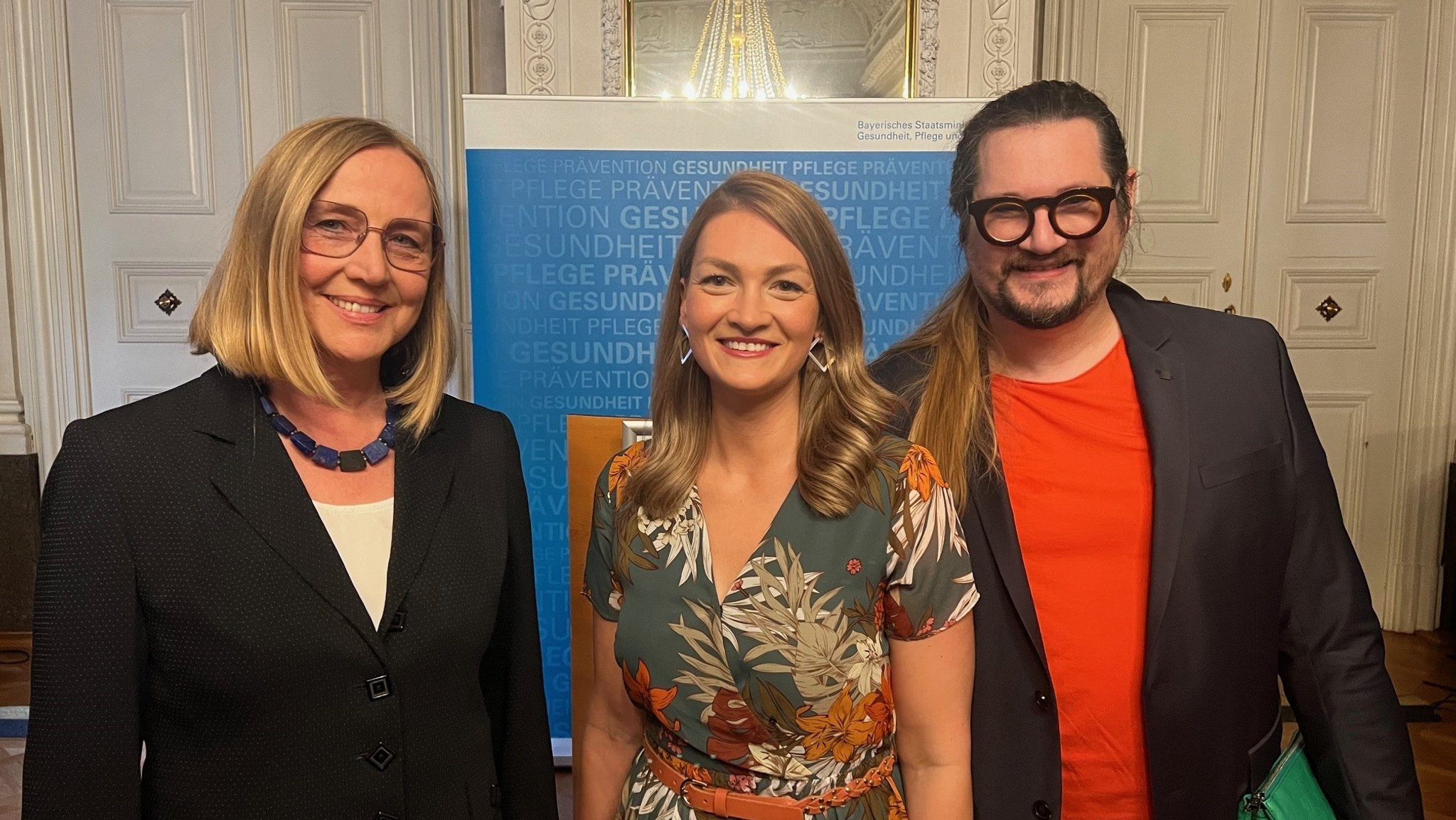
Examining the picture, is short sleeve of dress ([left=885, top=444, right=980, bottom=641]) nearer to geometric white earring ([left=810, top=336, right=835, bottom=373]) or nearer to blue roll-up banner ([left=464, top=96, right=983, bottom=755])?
geometric white earring ([left=810, top=336, right=835, bottom=373])

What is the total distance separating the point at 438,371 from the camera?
5.16ft

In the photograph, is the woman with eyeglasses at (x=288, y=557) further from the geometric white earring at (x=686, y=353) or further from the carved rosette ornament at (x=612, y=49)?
the carved rosette ornament at (x=612, y=49)

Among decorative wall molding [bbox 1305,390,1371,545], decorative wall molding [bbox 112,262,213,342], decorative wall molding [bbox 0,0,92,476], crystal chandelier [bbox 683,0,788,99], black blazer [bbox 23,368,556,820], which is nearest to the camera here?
black blazer [bbox 23,368,556,820]

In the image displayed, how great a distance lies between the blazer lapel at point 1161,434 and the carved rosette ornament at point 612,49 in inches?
105

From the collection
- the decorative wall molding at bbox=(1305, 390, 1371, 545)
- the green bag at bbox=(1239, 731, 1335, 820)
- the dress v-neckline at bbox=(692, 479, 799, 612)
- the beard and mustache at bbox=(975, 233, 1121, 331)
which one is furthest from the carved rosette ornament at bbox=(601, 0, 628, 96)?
the decorative wall molding at bbox=(1305, 390, 1371, 545)

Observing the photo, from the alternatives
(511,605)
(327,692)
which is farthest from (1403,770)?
(327,692)

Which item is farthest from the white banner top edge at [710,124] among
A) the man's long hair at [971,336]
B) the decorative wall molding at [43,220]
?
the decorative wall molding at [43,220]

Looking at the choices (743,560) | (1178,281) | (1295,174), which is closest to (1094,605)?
(743,560)

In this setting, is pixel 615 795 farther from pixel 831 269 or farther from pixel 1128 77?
pixel 1128 77

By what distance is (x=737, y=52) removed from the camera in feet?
12.8

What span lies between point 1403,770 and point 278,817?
177 centimetres

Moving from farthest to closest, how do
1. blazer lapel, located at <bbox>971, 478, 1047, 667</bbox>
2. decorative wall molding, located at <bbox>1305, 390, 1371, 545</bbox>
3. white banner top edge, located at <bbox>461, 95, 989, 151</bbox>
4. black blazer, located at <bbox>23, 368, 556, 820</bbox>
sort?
decorative wall molding, located at <bbox>1305, 390, 1371, 545</bbox> < white banner top edge, located at <bbox>461, 95, 989, 151</bbox> < blazer lapel, located at <bbox>971, 478, 1047, 667</bbox> < black blazer, located at <bbox>23, 368, 556, 820</bbox>

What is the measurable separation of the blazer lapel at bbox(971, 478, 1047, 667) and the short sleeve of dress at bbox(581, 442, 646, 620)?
575mm

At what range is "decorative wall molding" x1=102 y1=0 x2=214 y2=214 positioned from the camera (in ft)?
14.9
